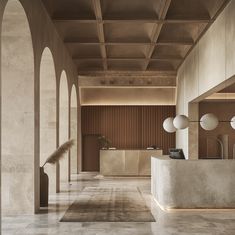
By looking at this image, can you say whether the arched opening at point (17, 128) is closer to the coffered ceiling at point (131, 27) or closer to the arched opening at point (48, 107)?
the coffered ceiling at point (131, 27)

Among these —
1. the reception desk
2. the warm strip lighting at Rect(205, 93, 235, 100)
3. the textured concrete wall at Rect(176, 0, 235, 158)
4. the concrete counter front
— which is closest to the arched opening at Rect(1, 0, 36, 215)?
the concrete counter front

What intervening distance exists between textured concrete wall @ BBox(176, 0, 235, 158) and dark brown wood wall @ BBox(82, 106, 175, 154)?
2.73m

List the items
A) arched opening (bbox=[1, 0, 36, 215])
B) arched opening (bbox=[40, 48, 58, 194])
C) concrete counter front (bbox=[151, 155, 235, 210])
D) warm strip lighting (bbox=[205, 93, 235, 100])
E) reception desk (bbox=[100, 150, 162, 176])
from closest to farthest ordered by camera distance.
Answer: arched opening (bbox=[1, 0, 36, 215])
concrete counter front (bbox=[151, 155, 235, 210])
arched opening (bbox=[40, 48, 58, 194])
warm strip lighting (bbox=[205, 93, 235, 100])
reception desk (bbox=[100, 150, 162, 176])

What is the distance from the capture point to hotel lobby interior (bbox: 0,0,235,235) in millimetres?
8289

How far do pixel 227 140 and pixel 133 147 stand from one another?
3927 mm

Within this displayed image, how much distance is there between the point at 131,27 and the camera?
1221cm

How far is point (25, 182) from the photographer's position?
872cm

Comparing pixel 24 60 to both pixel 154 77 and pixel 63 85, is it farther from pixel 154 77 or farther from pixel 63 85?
pixel 154 77

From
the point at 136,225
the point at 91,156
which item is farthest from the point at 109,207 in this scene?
the point at 91,156

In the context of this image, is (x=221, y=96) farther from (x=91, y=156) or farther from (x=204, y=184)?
(x=204, y=184)

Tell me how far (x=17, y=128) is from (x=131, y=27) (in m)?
4.78

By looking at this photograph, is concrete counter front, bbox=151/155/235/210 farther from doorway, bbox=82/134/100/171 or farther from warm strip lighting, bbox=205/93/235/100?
doorway, bbox=82/134/100/171

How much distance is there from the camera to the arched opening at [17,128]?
8.65 metres

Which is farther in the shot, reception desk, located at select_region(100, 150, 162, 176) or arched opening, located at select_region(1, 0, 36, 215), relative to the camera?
→ reception desk, located at select_region(100, 150, 162, 176)
